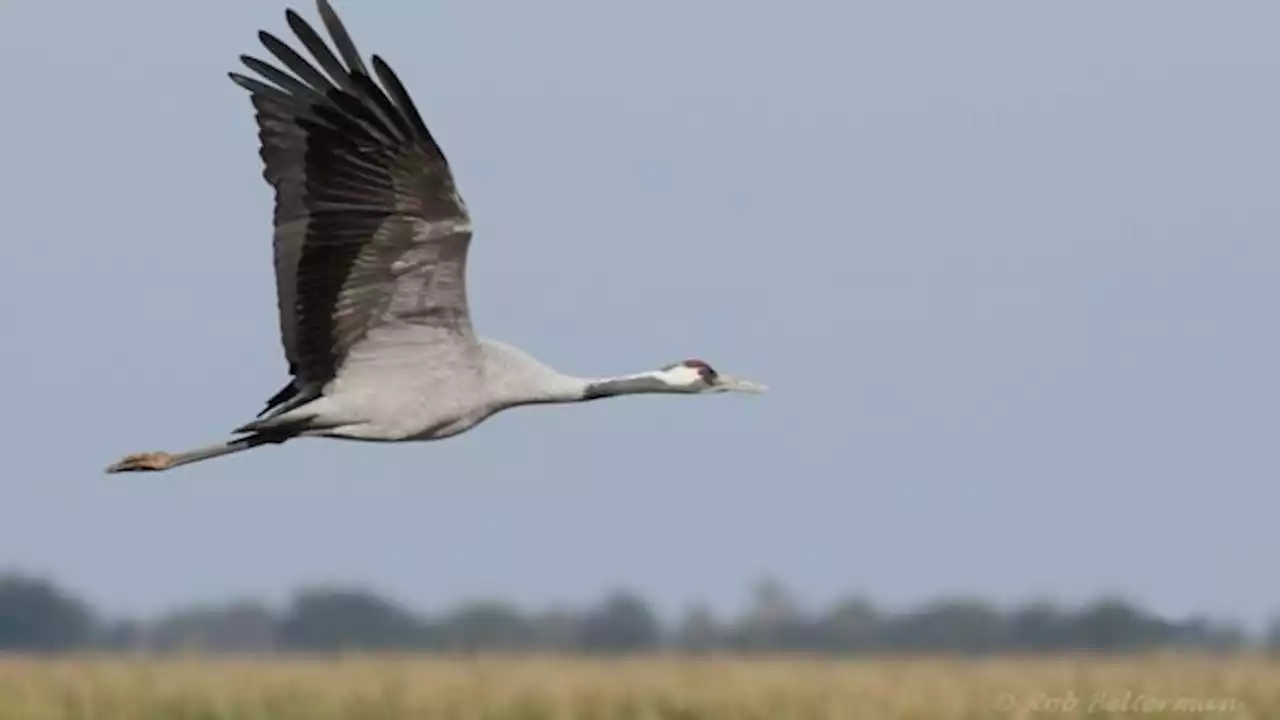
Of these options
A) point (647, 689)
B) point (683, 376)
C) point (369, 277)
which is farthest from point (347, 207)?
point (647, 689)

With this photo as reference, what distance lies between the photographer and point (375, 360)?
71.2 feet

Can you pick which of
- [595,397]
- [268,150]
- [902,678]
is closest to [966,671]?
[902,678]

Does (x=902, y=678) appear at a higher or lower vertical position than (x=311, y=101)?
lower

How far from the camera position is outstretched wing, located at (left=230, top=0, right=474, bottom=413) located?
20672 millimetres

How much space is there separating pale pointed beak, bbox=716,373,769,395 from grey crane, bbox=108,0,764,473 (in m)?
0.04

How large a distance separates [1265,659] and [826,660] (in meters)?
2.13

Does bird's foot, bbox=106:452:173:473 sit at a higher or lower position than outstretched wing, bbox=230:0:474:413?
lower

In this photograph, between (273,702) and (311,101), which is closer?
(311,101)

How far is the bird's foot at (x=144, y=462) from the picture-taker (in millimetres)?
22594

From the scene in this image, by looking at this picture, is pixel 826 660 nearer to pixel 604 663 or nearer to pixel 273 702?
pixel 604 663

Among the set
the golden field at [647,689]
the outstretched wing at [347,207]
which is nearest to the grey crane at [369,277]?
the outstretched wing at [347,207]

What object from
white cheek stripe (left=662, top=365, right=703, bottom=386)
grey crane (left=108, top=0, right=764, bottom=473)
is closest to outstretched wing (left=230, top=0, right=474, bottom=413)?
grey crane (left=108, top=0, right=764, bottom=473)

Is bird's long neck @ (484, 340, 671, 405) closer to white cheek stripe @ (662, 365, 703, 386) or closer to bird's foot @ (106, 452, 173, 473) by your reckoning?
white cheek stripe @ (662, 365, 703, 386)

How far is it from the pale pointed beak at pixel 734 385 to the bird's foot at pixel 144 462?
2.66 m
